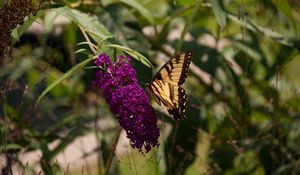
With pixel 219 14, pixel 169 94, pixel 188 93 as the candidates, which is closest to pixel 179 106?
pixel 169 94

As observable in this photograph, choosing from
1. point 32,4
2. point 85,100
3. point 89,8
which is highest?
point 32,4

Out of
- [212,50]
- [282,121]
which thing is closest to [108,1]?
[212,50]

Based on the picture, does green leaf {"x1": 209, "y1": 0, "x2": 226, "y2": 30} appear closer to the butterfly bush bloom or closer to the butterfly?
the butterfly

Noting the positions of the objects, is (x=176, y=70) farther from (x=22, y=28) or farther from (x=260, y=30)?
(x=260, y=30)

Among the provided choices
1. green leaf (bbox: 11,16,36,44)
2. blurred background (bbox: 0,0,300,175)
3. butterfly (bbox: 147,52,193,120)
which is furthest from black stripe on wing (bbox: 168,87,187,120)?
green leaf (bbox: 11,16,36,44)

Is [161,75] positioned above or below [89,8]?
above

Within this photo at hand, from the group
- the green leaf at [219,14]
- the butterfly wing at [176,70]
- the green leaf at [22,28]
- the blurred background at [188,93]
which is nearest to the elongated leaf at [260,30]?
the blurred background at [188,93]

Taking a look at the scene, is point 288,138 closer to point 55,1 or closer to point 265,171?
point 265,171
